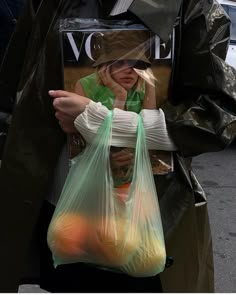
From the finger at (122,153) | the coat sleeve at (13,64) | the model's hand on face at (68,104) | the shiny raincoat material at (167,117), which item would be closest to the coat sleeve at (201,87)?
the shiny raincoat material at (167,117)

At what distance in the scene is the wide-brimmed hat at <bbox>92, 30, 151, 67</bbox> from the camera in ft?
4.58

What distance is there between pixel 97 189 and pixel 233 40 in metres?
6.21

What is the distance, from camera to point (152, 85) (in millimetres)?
1411

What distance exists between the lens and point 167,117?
4.60 feet

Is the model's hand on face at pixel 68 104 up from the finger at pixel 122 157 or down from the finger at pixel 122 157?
up

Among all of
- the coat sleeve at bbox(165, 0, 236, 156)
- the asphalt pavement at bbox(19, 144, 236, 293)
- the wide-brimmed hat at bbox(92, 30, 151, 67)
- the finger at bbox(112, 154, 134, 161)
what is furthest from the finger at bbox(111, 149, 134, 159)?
the asphalt pavement at bbox(19, 144, 236, 293)

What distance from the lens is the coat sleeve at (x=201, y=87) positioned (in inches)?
54.9

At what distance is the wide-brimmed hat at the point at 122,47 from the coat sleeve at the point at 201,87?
93mm

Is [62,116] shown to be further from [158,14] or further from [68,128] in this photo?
[158,14]

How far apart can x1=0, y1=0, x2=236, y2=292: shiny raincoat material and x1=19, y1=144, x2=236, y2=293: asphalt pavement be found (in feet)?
3.46

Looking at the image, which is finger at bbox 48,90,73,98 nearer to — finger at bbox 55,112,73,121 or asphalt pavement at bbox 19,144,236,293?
finger at bbox 55,112,73,121

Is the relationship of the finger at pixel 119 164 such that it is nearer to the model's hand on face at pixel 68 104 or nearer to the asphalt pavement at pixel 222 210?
the model's hand on face at pixel 68 104

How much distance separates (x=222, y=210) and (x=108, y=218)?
311cm

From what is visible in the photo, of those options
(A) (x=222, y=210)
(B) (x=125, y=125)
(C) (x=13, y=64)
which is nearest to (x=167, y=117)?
(B) (x=125, y=125)
